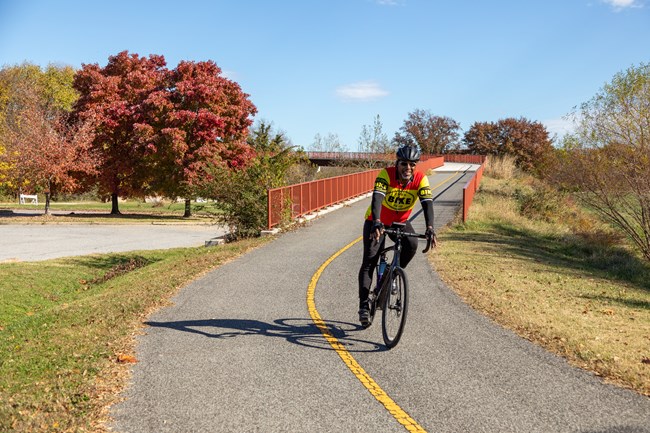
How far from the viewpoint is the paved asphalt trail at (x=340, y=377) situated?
4664 mm

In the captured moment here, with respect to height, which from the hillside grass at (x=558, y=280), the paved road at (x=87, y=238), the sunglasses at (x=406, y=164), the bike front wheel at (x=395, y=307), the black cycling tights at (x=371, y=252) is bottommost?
the paved road at (x=87, y=238)

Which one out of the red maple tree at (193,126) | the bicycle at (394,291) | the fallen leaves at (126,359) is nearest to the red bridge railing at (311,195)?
the red maple tree at (193,126)

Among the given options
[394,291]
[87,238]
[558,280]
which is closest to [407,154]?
[394,291]

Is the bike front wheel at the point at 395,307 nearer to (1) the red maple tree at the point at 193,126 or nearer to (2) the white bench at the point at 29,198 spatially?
(1) the red maple tree at the point at 193,126

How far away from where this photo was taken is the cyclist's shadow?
6.81 metres

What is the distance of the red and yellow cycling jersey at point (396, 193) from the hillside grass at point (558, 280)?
2.23m

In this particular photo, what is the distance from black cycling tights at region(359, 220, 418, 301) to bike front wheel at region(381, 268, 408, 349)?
287mm

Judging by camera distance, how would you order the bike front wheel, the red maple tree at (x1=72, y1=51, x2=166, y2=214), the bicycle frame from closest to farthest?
the bike front wheel < the bicycle frame < the red maple tree at (x1=72, y1=51, x2=166, y2=214)

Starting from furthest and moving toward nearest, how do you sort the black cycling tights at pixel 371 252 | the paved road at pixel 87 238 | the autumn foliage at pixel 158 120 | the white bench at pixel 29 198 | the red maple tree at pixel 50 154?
1. the white bench at pixel 29 198
2. the autumn foliage at pixel 158 120
3. the red maple tree at pixel 50 154
4. the paved road at pixel 87 238
5. the black cycling tights at pixel 371 252

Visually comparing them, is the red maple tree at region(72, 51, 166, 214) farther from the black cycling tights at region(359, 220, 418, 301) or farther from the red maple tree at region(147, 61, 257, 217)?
the black cycling tights at region(359, 220, 418, 301)

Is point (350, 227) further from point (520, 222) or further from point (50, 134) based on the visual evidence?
point (50, 134)

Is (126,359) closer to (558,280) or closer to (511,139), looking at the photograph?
(558,280)

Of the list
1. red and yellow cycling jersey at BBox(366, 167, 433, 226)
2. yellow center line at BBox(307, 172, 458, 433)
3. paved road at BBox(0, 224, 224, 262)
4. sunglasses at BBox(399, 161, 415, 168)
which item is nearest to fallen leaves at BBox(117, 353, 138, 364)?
yellow center line at BBox(307, 172, 458, 433)

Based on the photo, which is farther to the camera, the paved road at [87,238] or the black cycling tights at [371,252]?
A: the paved road at [87,238]
